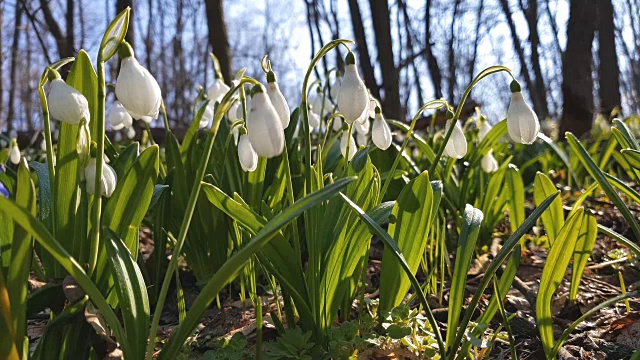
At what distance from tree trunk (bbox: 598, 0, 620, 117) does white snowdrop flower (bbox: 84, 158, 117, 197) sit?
33.4ft

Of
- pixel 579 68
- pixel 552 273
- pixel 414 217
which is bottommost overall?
pixel 552 273

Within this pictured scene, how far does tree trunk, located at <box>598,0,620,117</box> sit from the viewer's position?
989 cm

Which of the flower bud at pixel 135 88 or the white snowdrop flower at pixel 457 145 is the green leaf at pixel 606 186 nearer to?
the white snowdrop flower at pixel 457 145

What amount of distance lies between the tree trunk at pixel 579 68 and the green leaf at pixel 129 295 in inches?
217

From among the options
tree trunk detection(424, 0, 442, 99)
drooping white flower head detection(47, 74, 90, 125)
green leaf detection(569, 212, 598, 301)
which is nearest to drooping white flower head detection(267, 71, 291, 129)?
drooping white flower head detection(47, 74, 90, 125)

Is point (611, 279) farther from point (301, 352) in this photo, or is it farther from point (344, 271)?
point (301, 352)

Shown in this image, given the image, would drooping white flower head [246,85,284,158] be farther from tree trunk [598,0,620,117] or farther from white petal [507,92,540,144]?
tree trunk [598,0,620,117]

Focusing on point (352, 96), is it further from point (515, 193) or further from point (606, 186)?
point (515, 193)

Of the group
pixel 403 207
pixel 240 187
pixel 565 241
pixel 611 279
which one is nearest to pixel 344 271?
pixel 403 207

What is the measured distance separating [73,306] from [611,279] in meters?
1.94

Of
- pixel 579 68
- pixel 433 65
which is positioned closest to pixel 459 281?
pixel 579 68

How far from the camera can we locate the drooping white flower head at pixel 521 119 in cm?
137

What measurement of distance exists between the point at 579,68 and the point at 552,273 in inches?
196

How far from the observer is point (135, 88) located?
1.05m
